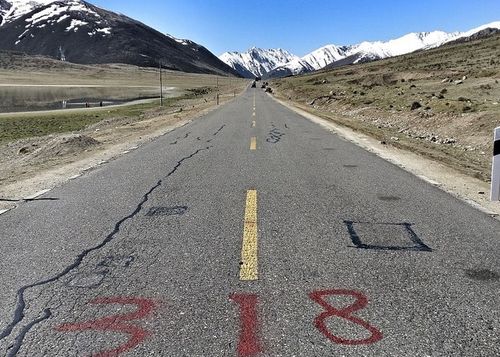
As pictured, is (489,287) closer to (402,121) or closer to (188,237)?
(188,237)

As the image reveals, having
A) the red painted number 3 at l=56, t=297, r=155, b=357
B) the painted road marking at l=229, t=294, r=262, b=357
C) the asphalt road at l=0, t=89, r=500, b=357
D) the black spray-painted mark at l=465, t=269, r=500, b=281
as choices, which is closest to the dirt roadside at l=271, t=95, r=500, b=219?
the asphalt road at l=0, t=89, r=500, b=357

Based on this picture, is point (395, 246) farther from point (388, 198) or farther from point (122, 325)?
point (122, 325)

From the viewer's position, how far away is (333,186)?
786 centimetres

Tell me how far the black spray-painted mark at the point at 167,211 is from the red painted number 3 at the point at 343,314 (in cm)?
290

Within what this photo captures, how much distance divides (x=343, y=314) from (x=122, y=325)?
1659 mm

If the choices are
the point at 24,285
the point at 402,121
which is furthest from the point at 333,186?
the point at 402,121

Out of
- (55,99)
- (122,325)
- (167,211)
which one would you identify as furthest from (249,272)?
(55,99)

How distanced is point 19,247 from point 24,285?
3.61 feet

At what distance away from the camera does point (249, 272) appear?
423cm

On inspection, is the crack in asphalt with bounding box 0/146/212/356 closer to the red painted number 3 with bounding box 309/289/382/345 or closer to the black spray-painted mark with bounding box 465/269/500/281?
the red painted number 3 with bounding box 309/289/382/345

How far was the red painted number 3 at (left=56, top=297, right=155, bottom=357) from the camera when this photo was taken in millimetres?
3107

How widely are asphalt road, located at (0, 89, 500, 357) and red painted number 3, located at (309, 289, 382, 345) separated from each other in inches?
0.5

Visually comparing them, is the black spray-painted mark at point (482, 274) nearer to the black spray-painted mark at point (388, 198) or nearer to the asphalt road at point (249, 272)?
the asphalt road at point (249, 272)

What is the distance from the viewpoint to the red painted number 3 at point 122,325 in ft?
10.2
